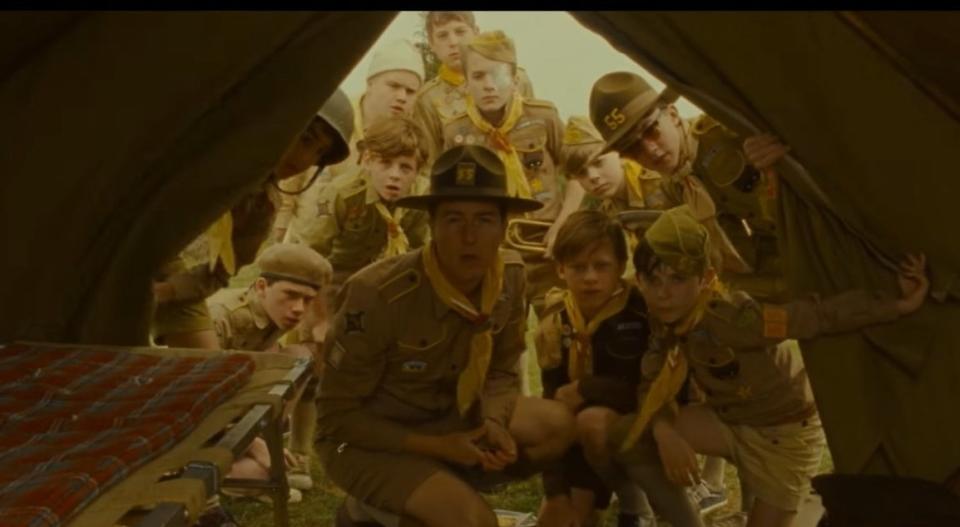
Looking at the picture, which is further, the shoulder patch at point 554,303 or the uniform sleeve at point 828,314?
the shoulder patch at point 554,303

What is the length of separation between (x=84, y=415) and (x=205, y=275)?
1.30 meters

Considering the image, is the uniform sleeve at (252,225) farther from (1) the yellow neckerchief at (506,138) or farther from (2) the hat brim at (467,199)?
(1) the yellow neckerchief at (506,138)

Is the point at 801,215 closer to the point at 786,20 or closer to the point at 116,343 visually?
the point at 786,20

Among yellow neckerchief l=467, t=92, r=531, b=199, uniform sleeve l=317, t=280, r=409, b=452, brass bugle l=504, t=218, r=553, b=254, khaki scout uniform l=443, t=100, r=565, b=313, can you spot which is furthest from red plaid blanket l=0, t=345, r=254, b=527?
khaki scout uniform l=443, t=100, r=565, b=313

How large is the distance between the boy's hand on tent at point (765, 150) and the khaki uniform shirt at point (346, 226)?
2.00 meters

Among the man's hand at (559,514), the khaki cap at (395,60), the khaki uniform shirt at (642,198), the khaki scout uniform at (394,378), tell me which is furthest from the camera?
the khaki cap at (395,60)

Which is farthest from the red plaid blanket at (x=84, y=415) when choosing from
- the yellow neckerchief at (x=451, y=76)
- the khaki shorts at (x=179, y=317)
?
the yellow neckerchief at (x=451, y=76)

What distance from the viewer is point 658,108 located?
347 cm

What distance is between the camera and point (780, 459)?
3.06 metres

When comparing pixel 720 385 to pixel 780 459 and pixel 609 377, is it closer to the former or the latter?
pixel 780 459

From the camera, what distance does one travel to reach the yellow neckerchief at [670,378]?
122 inches

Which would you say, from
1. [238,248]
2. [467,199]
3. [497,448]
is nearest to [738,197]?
[467,199]

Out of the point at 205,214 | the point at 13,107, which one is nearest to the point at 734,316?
the point at 205,214

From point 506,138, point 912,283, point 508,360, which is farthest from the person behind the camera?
point 506,138
